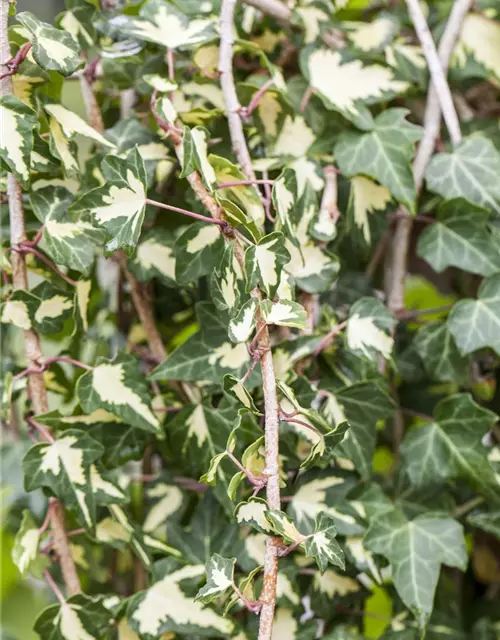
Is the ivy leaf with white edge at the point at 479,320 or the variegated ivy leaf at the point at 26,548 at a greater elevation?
the ivy leaf with white edge at the point at 479,320

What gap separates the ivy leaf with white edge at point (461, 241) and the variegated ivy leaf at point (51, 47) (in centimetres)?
39

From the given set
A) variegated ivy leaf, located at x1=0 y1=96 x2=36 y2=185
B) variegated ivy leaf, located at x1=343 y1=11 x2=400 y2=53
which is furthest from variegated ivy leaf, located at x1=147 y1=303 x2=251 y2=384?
variegated ivy leaf, located at x1=343 y1=11 x2=400 y2=53

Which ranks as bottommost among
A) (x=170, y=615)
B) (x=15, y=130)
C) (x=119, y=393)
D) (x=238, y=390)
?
(x=170, y=615)

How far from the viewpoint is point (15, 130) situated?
536 mm

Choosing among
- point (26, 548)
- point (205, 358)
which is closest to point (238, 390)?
point (205, 358)

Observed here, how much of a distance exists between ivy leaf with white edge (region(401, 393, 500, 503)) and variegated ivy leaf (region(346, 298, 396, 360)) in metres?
0.11

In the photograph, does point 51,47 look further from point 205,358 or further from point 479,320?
point 479,320

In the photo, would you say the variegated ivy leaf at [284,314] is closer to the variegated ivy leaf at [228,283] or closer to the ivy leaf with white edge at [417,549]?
the variegated ivy leaf at [228,283]

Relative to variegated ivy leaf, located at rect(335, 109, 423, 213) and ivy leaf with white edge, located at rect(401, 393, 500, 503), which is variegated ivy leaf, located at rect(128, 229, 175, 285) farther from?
ivy leaf with white edge, located at rect(401, 393, 500, 503)

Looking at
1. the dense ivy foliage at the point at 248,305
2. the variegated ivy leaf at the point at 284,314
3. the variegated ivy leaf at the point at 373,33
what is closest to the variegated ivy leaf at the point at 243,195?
the dense ivy foliage at the point at 248,305

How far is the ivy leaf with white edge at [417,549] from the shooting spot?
64 cm

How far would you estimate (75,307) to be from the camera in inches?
24.9

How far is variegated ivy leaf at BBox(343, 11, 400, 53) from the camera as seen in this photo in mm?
829

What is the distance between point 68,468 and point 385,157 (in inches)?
16.4
